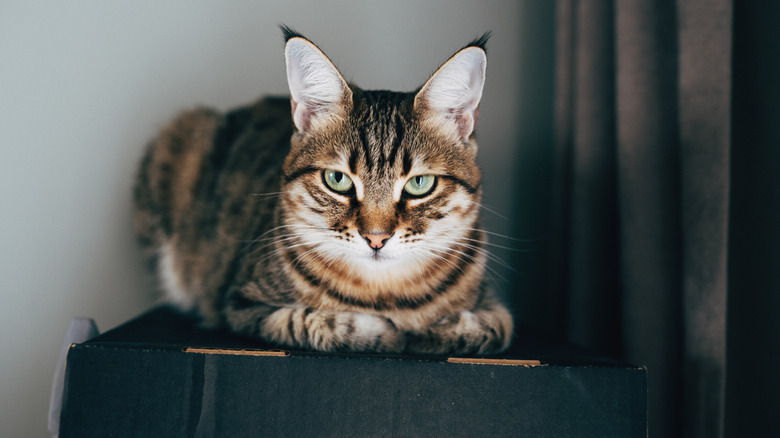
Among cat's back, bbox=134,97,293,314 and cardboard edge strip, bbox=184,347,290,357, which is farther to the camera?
cat's back, bbox=134,97,293,314

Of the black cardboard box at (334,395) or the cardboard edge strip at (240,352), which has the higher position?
the cardboard edge strip at (240,352)

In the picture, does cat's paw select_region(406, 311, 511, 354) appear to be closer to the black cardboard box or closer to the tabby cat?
the tabby cat

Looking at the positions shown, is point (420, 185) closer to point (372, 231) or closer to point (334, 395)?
point (372, 231)

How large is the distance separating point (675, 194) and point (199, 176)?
1.15 meters

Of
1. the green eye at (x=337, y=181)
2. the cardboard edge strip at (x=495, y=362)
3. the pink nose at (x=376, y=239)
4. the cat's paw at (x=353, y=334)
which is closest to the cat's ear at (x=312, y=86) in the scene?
the green eye at (x=337, y=181)

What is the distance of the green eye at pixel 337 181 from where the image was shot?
852 mm

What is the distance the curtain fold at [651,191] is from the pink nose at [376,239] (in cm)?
58

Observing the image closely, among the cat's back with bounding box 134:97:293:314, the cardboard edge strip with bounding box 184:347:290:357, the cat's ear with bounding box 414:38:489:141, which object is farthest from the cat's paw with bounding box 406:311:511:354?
the cat's back with bounding box 134:97:293:314

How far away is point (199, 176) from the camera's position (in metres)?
1.31

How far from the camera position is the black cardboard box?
0.65 meters

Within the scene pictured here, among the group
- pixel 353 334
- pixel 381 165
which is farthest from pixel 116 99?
pixel 353 334

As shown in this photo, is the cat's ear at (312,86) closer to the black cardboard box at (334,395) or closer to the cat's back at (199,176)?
the cat's back at (199,176)

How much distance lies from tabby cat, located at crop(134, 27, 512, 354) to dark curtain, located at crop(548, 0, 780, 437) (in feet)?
1.11

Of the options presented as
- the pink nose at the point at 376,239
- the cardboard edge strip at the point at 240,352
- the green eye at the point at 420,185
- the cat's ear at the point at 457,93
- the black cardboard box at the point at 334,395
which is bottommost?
the black cardboard box at the point at 334,395
